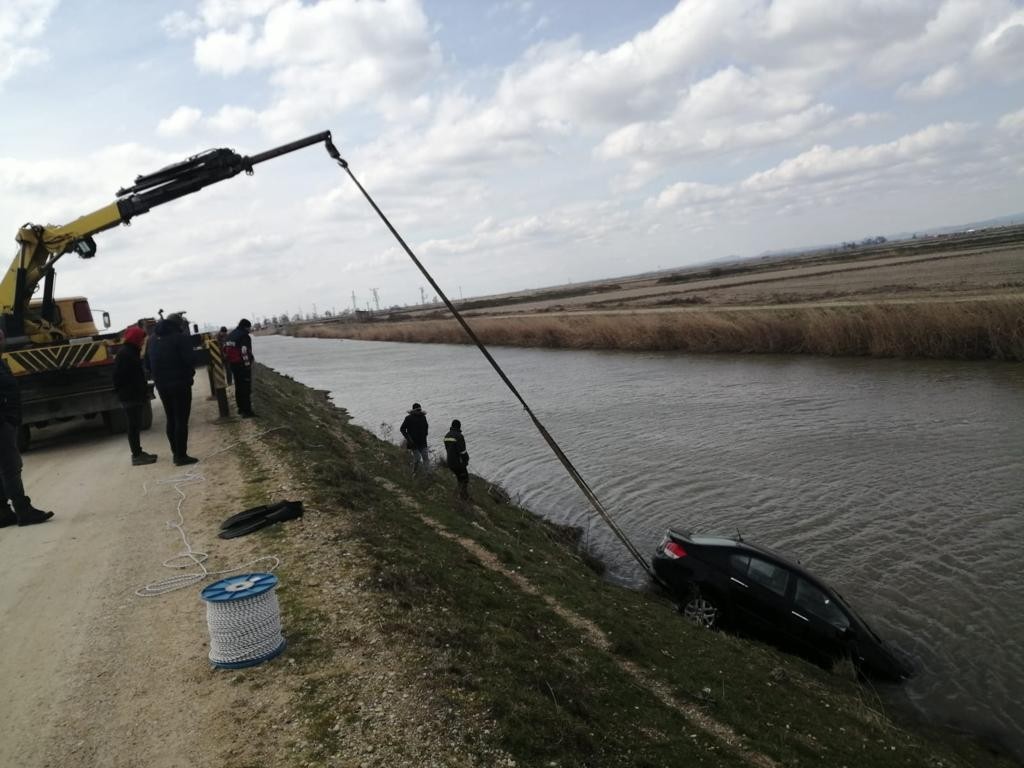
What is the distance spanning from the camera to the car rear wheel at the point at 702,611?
950 cm

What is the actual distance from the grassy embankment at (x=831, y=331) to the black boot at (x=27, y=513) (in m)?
30.3

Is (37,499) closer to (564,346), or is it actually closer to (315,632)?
(315,632)

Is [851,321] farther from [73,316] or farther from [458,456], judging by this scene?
[73,316]

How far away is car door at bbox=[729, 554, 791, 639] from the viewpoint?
907cm

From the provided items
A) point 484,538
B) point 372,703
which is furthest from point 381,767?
point 484,538

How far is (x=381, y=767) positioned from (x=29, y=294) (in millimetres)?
14989

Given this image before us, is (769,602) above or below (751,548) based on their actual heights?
below

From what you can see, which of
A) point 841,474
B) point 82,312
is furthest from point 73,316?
point 841,474

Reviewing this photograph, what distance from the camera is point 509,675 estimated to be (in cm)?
555

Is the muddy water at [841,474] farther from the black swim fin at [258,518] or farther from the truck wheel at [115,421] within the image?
the truck wheel at [115,421]

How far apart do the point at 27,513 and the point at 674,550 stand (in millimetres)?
8979

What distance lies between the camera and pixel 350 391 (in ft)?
132

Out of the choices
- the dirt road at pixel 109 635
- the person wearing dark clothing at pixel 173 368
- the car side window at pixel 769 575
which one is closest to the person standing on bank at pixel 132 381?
the person wearing dark clothing at pixel 173 368

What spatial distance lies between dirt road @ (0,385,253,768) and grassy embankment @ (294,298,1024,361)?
93.0 ft
